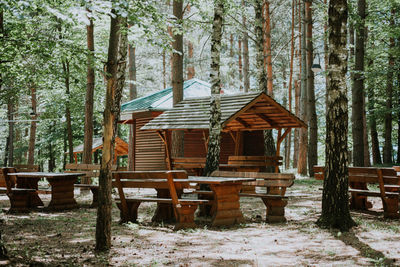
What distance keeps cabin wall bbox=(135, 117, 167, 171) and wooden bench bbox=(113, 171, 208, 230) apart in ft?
44.7

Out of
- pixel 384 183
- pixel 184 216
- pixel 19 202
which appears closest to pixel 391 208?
pixel 384 183

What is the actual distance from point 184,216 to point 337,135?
304 centimetres

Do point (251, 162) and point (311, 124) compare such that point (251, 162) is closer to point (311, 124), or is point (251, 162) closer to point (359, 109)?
point (359, 109)

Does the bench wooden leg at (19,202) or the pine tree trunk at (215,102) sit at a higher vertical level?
the pine tree trunk at (215,102)

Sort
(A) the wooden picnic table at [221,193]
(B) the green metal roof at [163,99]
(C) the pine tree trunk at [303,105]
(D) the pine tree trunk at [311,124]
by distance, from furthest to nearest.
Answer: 1. (B) the green metal roof at [163,99]
2. (C) the pine tree trunk at [303,105]
3. (D) the pine tree trunk at [311,124]
4. (A) the wooden picnic table at [221,193]

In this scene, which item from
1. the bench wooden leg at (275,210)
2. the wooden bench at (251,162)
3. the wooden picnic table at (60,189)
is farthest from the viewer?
the wooden bench at (251,162)

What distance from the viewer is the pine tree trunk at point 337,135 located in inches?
291

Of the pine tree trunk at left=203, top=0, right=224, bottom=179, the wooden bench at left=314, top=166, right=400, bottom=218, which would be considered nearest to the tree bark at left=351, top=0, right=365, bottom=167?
the wooden bench at left=314, top=166, right=400, bottom=218

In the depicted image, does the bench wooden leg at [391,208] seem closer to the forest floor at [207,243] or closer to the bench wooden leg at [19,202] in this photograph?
the forest floor at [207,243]

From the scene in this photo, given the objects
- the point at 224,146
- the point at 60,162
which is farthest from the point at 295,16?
the point at 60,162

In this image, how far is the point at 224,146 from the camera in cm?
2262

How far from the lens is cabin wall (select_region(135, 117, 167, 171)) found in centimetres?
2242

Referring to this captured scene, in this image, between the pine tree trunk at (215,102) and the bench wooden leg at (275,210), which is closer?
the bench wooden leg at (275,210)

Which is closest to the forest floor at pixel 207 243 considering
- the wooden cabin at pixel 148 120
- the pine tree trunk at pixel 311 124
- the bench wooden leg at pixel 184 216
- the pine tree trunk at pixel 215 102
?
the bench wooden leg at pixel 184 216
